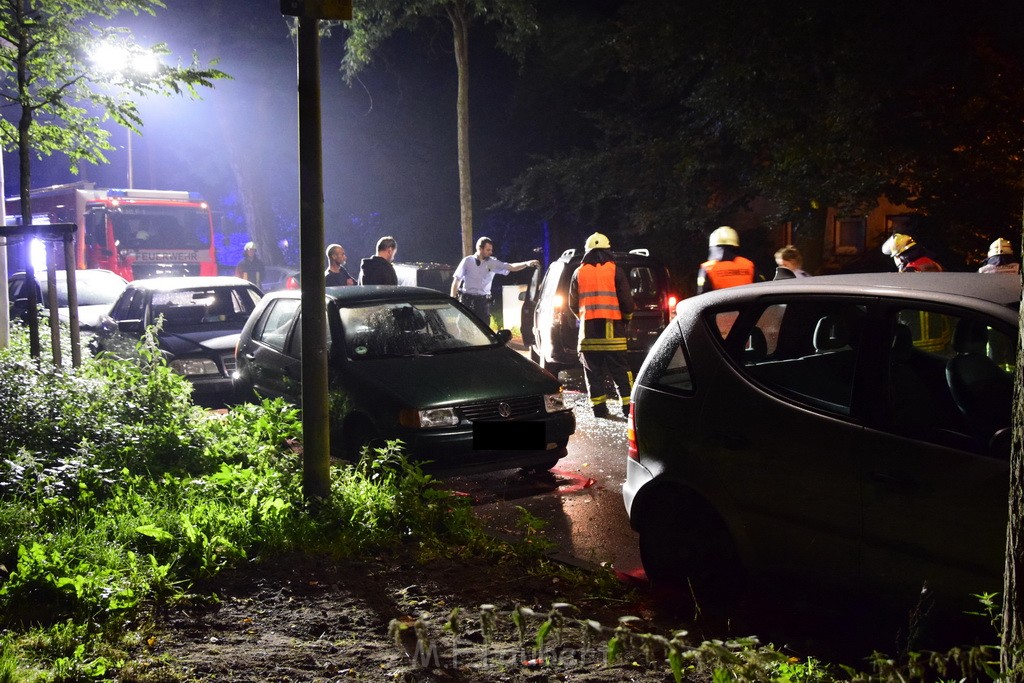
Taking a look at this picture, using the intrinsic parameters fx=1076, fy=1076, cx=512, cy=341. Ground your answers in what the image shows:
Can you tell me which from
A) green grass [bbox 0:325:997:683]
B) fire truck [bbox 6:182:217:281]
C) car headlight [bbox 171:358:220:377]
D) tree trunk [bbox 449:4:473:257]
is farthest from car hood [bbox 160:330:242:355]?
fire truck [bbox 6:182:217:281]

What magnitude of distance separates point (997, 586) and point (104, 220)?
26.5 m

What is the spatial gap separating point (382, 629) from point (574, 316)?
783 centimetres

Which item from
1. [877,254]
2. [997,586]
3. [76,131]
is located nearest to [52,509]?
[997,586]

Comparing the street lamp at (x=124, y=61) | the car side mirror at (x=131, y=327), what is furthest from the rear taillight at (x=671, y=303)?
the street lamp at (x=124, y=61)

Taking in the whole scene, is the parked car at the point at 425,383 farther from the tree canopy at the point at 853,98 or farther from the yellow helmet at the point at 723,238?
the tree canopy at the point at 853,98

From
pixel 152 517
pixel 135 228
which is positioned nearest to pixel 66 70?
pixel 152 517

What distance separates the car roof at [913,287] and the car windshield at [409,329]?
3891mm

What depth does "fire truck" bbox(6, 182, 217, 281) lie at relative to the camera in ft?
88.9

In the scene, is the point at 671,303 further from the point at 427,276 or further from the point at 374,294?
the point at 427,276

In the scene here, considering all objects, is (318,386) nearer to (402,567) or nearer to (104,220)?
(402,567)

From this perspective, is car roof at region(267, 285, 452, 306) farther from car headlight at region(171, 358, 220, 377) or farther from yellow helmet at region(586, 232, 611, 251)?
car headlight at region(171, 358, 220, 377)

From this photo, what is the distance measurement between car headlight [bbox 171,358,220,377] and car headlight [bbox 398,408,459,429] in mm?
4481

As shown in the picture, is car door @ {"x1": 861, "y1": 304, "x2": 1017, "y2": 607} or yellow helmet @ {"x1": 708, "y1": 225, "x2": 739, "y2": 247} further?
yellow helmet @ {"x1": 708, "y1": 225, "x2": 739, "y2": 247}

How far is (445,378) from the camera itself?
26.1 ft
